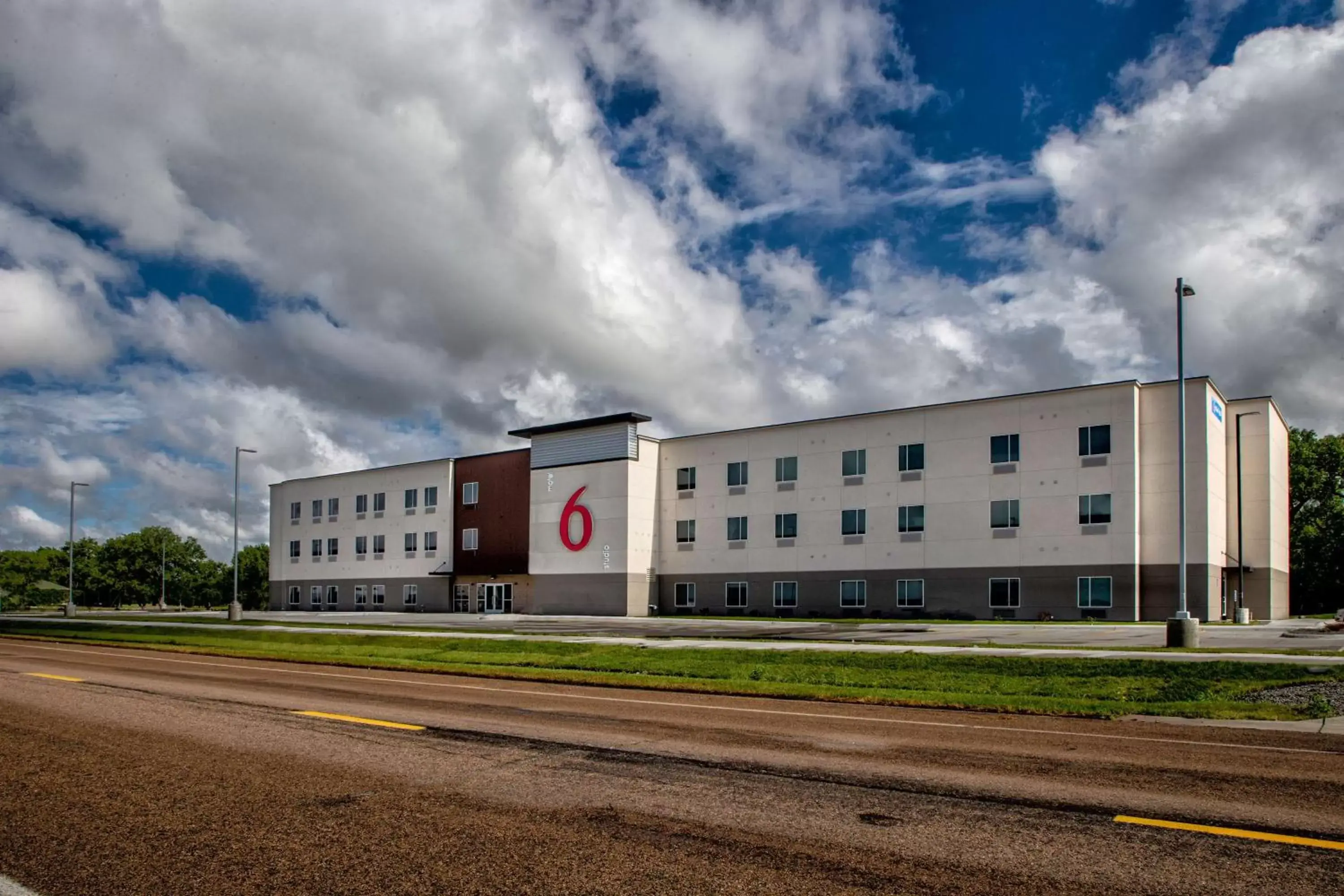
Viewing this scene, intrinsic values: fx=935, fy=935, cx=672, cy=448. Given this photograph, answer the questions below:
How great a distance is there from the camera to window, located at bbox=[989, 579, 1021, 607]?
1822 inches

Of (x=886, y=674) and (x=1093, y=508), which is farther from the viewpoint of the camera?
(x=1093, y=508)

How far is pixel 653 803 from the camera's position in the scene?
7641 mm

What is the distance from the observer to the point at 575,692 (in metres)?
16.7

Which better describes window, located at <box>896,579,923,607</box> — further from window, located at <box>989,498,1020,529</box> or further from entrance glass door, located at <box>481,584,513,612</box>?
entrance glass door, located at <box>481,584,513,612</box>

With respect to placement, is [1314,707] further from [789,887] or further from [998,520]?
[998,520]

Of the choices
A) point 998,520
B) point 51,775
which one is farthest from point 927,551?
point 51,775

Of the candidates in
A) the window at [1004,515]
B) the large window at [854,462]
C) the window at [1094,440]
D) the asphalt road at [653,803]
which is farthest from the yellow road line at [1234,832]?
the large window at [854,462]

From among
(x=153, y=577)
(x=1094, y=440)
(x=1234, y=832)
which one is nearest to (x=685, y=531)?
(x=1094, y=440)

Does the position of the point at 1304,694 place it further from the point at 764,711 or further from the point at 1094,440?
the point at 1094,440

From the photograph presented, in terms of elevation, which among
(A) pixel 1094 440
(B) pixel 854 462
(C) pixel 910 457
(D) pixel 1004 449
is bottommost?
(B) pixel 854 462

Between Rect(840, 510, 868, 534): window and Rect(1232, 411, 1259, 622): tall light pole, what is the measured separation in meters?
18.8

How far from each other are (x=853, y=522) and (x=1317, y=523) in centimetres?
4581

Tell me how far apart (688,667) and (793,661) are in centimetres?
264

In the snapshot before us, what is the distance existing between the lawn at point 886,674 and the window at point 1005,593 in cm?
2614
